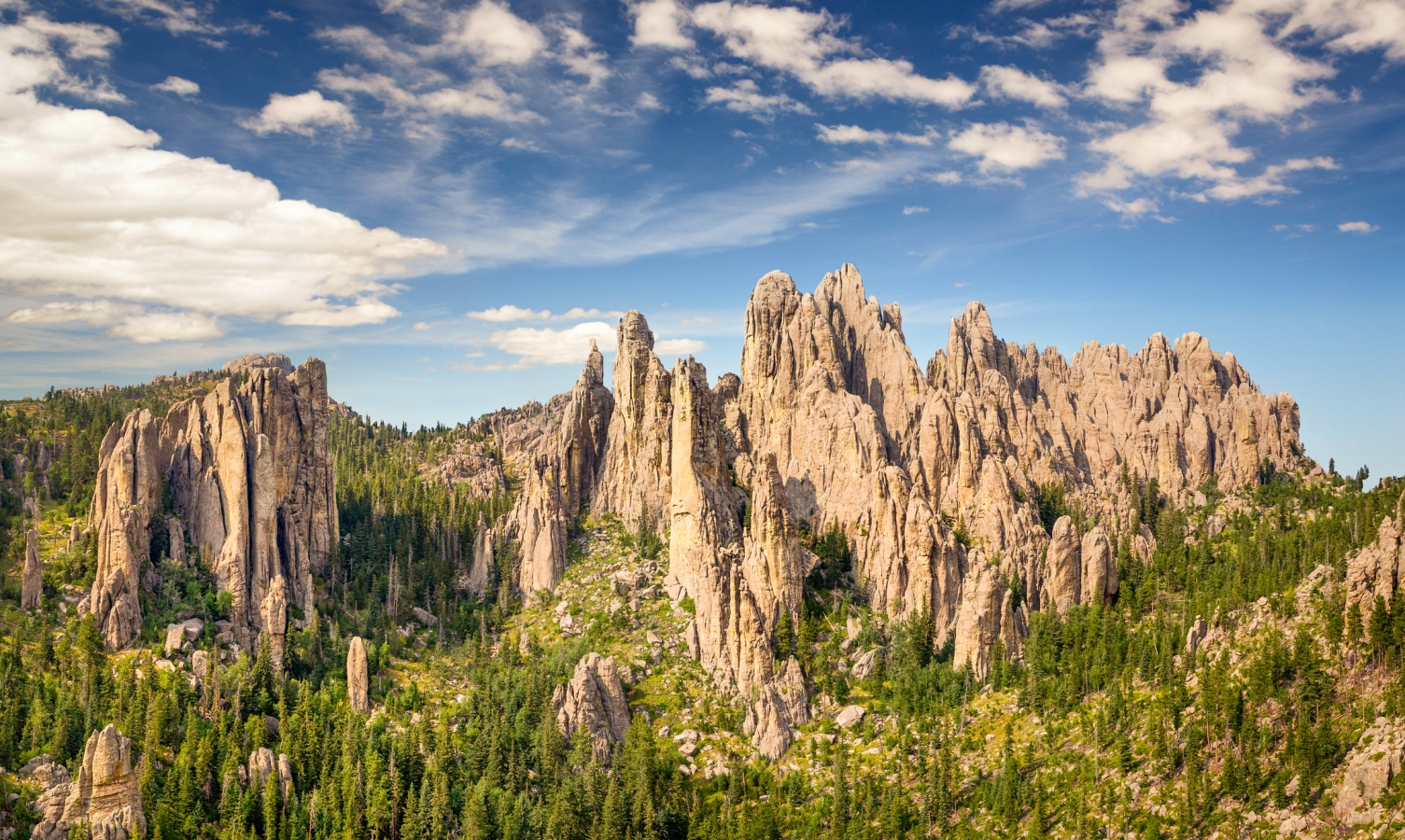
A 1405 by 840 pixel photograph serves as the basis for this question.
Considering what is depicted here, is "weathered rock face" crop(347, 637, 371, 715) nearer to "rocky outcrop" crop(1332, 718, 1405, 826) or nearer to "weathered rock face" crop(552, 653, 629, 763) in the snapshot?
"weathered rock face" crop(552, 653, 629, 763)

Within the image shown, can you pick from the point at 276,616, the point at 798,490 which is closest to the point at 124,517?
the point at 276,616

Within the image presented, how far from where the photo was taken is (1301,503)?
179625mm

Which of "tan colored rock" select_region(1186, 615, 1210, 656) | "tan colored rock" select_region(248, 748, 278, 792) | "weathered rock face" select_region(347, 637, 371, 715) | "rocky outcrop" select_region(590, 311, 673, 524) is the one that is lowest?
"tan colored rock" select_region(248, 748, 278, 792)

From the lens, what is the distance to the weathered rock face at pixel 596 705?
Answer: 407 feet

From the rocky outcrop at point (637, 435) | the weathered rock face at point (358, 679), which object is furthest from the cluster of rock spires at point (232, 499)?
the rocky outcrop at point (637, 435)

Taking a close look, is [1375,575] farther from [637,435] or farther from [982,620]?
[637,435]

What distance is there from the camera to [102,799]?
95688 millimetres

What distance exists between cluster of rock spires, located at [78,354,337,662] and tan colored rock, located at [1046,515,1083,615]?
373 feet

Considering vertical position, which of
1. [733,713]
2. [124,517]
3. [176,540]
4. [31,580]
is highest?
[124,517]

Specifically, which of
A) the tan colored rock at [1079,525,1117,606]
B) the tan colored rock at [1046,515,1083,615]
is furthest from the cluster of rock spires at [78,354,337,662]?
the tan colored rock at [1079,525,1117,606]

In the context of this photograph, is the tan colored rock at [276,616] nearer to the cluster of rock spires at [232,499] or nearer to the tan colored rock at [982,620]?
the cluster of rock spires at [232,499]

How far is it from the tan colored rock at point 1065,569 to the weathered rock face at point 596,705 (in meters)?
66.9

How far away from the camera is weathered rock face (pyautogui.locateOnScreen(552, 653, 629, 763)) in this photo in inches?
4882

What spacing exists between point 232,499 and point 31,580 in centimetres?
2707
